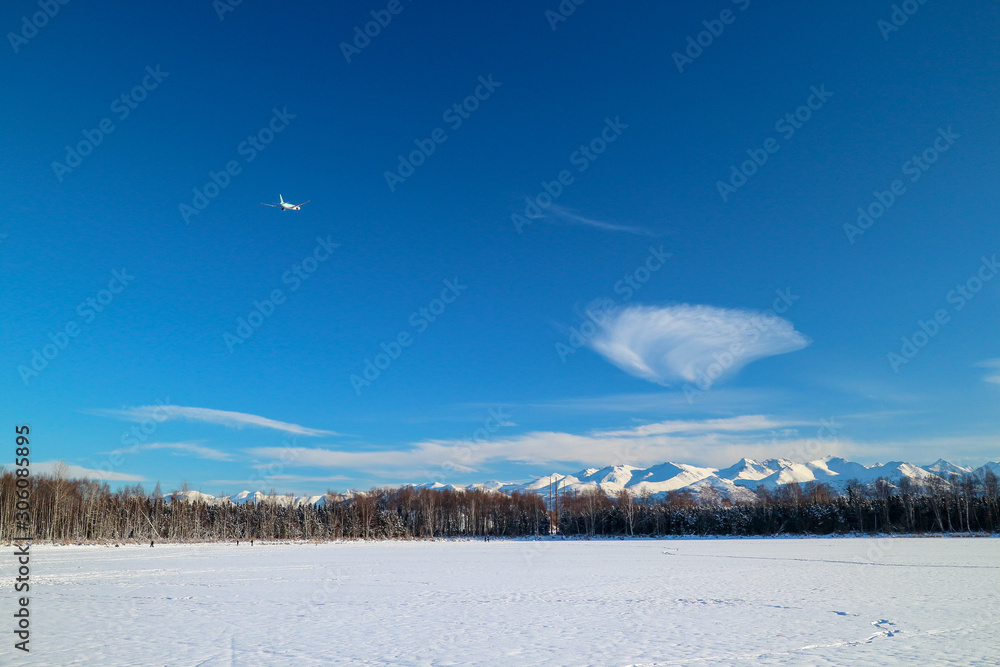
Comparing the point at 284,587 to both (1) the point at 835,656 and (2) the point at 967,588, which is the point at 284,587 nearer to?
(1) the point at 835,656

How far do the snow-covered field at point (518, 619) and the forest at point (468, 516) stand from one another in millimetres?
55512

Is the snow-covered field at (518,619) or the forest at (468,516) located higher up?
the snow-covered field at (518,619)

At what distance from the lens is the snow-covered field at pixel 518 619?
9.76 meters

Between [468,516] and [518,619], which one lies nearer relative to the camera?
[518,619]

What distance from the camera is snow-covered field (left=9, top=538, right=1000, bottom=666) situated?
32.0 feet

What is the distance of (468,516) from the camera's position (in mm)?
96562

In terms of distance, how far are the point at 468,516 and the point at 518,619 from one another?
8655 centimetres

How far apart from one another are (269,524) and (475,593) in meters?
75.1

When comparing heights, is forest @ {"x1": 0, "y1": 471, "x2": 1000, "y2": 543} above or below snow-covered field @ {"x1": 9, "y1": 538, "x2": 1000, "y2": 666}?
below

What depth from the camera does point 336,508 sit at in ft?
308

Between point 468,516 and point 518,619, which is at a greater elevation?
point 518,619

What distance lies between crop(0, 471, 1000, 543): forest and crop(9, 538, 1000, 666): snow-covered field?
55.5m

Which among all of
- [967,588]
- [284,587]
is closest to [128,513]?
[284,587]

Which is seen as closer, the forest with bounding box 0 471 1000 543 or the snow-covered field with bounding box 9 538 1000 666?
the snow-covered field with bounding box 9 538 1000 666
